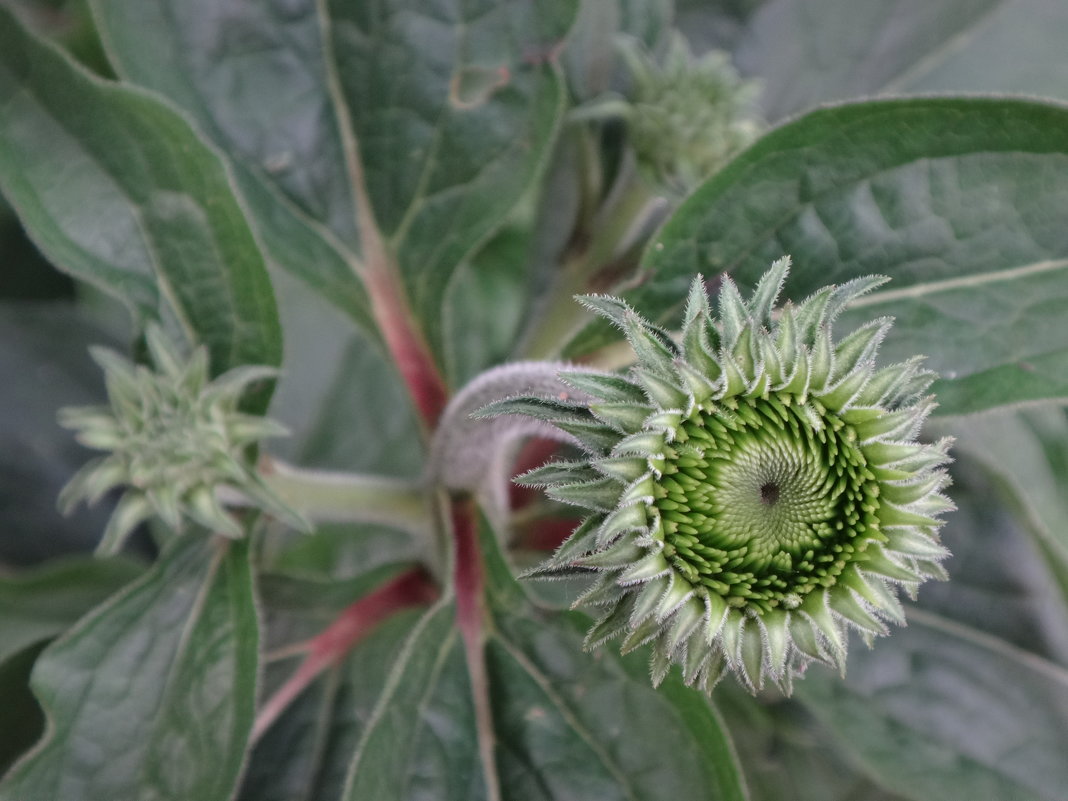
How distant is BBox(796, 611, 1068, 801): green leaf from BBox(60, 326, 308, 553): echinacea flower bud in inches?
38.1

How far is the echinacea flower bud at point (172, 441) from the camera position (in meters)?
1.23

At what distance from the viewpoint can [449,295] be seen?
167 centimetres

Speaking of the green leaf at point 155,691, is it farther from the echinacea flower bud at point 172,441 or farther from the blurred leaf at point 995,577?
the blurred leaf at point 995,577

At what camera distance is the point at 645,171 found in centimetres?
165

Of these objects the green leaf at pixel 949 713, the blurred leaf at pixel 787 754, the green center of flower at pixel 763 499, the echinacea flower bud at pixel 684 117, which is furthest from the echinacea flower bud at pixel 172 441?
the blurred leaf at pixel 787 754

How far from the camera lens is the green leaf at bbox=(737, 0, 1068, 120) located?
76.0 inches

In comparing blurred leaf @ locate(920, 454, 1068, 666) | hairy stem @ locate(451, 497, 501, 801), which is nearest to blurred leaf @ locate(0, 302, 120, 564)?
hairy stem @ locate(451, 497, 501, 801)

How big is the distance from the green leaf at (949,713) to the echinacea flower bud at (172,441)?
38.1 inches

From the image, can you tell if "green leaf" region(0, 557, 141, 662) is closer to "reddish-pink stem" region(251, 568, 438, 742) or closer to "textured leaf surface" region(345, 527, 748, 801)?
"reddish-pink stem" region(251, 568, 438, 742)

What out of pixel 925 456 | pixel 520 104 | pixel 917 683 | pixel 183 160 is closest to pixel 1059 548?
pixel 917 683

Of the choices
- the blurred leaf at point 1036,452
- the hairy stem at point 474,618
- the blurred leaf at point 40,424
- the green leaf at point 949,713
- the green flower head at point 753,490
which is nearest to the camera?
the green flower head at point 753,490

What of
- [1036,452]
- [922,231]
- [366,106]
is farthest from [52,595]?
[1036,452]

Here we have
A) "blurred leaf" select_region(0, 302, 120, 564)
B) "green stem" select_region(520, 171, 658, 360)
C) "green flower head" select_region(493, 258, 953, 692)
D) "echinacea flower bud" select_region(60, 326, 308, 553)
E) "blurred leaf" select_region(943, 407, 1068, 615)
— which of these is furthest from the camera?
"blurred leaf" select_region(0, 302, 120, 564)

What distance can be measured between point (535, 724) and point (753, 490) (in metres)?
0.60
